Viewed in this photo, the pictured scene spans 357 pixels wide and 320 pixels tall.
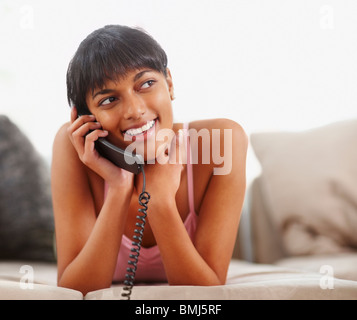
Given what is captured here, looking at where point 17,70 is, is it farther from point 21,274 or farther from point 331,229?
point 331,229

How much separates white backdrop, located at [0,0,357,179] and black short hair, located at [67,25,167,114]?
0.05 m

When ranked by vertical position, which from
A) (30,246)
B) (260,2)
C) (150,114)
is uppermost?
(260,2)

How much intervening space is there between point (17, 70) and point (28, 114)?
0.11 meters

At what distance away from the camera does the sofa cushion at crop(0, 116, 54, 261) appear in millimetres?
1047

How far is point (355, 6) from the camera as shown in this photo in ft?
3.22

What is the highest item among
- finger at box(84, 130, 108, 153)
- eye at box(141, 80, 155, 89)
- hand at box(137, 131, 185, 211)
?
eye at box(141, 80, 155, 89)

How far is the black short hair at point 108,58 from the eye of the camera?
76 cm

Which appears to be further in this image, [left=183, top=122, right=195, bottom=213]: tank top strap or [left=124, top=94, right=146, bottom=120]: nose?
[left=183, top=122, right=195, bottom=213]: tank top strap

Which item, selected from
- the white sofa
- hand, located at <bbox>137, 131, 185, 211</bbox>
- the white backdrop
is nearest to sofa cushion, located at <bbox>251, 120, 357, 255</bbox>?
the white sofa

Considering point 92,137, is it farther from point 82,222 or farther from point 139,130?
point 82,222

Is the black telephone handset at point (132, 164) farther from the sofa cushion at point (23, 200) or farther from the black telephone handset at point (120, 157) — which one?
the sofa cushion at point (23, 200)

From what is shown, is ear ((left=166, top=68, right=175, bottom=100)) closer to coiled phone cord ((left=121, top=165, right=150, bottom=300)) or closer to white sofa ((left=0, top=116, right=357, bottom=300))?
coiled phone cord ((left=121, top=165, right=150, bottom=300))

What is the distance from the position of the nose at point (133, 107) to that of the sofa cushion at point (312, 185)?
490 mm
